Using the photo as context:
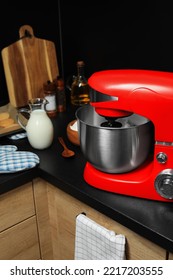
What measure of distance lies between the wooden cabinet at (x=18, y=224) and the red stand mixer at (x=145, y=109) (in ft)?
1.10

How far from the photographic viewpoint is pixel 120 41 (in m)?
1.40

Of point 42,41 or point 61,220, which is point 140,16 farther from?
point 61,220

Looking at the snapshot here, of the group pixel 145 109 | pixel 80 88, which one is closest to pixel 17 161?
pixel 145 109

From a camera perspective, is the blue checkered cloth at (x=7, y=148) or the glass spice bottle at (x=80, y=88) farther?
the glass spice bottle at (x=80, y=88)

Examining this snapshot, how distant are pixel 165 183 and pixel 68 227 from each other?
0.43m

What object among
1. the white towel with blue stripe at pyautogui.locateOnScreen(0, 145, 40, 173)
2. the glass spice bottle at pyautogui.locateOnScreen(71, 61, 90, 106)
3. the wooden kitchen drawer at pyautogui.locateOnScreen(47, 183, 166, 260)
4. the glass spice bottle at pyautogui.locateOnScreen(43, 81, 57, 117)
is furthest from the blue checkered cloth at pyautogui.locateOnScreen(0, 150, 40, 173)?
the glass spice bottle at pyautogui.locateOnScreen(71, 61, 90, 106)

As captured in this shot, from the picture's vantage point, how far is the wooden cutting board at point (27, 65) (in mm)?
1417

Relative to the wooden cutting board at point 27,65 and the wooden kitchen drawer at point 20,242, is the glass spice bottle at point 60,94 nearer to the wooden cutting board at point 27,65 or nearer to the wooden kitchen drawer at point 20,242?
the wooden cutting board at point 27,65

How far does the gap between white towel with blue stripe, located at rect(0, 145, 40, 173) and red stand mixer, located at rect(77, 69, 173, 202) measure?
264 millimetres

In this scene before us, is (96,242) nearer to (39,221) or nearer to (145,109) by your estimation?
(39,221)

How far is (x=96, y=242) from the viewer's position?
3.10ft

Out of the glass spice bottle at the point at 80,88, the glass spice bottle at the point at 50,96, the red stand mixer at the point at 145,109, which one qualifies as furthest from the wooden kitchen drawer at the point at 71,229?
the glass spice bottle at the point at 80,88

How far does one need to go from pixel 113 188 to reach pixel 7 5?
1.00 m

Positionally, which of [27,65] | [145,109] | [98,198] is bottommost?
[98,198]
